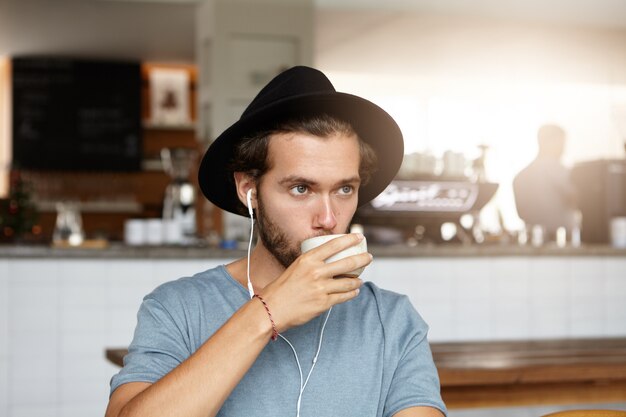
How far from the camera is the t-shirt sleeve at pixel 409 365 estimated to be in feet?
4.40

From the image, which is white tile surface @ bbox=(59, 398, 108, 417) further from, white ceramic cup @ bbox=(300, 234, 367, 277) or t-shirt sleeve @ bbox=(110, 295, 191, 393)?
white ceramic cup @ bbox=(300, 234, 367, 277)

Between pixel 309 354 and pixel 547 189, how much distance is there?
4.05 meters

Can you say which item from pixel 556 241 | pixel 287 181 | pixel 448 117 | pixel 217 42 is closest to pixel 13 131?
pixel 217 42

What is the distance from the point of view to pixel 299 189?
1.27 m

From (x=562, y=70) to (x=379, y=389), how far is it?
297 inches

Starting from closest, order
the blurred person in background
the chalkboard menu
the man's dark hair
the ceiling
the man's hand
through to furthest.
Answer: the man's hand, the man's dark hair, the blurred person in background, the ceiling, the chalkboard menu

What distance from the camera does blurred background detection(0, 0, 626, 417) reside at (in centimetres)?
370

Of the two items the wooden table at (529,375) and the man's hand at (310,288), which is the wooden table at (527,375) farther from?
the man's hand at (310,288)

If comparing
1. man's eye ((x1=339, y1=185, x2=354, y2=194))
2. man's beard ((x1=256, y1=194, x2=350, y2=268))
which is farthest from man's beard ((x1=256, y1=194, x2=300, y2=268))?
man's eye ((x1=339, y1=185, x2=354, y2=194))

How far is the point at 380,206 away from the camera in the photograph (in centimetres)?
484

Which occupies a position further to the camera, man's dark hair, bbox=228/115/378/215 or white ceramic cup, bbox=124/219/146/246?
white ceramic cup, bbox=124/219/146/246

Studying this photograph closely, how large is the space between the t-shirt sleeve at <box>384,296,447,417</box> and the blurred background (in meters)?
0.87

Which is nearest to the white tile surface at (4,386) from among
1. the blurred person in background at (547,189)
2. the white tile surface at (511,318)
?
the white tile surface at (511,318)

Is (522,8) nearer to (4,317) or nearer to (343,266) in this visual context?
(4,317)
